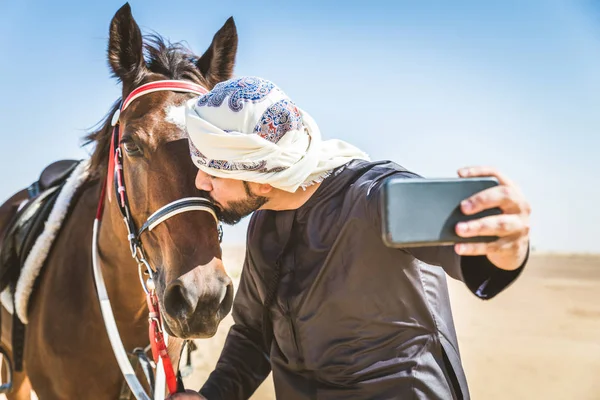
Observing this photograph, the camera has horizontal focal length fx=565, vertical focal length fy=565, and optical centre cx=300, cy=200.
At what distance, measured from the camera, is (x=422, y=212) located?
1.19 metres

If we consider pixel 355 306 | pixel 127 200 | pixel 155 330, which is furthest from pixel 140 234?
pixel 355 306

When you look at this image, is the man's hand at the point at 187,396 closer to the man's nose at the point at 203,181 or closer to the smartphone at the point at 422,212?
the man's nose at the point at 203,181

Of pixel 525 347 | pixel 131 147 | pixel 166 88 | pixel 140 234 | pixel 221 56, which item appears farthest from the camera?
pixel 525 347

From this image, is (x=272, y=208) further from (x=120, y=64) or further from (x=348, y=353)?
(x=120, y=64)

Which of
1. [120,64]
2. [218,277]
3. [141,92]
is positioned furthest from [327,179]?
[120,64]

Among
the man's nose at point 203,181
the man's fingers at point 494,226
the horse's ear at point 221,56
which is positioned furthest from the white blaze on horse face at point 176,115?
the man's fingers at point 494,226

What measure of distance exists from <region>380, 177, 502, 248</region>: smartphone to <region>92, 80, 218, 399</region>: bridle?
125 centimetres

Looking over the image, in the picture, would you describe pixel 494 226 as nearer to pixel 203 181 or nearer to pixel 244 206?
pixel 244 206

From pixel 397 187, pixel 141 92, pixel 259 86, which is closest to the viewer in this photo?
pixel 397 187

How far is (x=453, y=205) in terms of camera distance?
3.97 ft

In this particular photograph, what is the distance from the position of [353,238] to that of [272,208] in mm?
377

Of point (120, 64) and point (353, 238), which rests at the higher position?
point (120, 64)

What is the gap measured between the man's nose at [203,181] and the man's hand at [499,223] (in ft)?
3.80

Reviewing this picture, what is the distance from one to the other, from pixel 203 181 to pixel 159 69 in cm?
124
